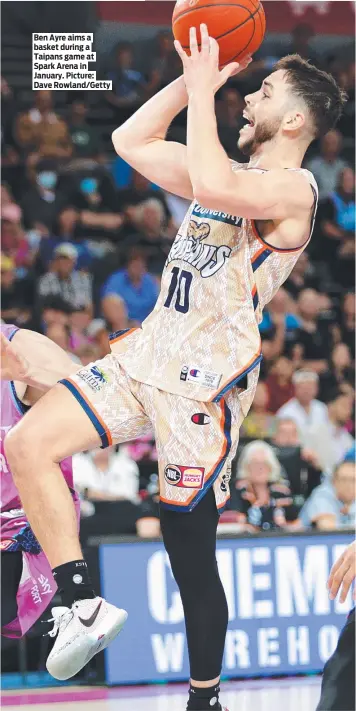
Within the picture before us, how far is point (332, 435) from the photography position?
10.6 m

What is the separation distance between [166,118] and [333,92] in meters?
0.73

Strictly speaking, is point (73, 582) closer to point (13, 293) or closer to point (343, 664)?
point (343, 664)

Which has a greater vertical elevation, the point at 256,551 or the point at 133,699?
the point at 256,551

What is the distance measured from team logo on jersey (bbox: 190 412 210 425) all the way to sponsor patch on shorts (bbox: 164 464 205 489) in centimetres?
18

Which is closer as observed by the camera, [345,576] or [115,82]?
[345,576]

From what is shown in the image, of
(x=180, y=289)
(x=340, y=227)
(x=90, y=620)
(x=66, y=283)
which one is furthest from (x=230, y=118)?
(x=90, y=620)

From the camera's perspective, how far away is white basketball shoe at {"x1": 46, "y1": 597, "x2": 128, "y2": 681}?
400cm

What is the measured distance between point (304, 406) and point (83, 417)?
6639mm

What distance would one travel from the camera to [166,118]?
455 centimetres

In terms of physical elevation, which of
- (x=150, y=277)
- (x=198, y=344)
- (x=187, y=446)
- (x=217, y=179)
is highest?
(x=150, y=277)

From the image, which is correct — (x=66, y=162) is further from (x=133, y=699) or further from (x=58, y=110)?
(x=133, y=699)

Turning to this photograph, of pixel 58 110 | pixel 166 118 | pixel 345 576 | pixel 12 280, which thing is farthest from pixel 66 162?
pixel 345 576

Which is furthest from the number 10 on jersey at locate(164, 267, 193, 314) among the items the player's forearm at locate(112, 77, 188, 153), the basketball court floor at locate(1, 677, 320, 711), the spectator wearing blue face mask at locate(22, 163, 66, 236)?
the spectator wearing blue face mask at locate(22, 163, 66, 236)

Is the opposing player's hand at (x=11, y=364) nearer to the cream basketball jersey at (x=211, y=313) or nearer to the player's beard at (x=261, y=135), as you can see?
the cream basketball jersey at (x=211, y=313)
